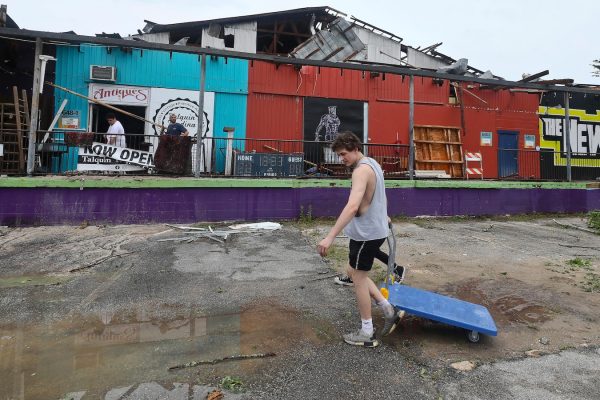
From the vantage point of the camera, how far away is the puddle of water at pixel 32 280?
4508 millimetres

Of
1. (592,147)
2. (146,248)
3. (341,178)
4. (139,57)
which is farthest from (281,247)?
(592,147)

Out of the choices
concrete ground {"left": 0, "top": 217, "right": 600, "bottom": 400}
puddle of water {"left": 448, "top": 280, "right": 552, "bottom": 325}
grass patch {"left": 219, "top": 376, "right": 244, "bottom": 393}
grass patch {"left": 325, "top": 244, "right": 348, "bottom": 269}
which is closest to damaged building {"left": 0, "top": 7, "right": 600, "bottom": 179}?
grass patch {"left": 325, "top": 244, "right": 348, "bottom": 269}

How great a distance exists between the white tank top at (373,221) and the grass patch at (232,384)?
4.47 feet

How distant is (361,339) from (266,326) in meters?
0.87

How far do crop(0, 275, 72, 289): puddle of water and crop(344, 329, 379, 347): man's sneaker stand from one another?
11.8ft

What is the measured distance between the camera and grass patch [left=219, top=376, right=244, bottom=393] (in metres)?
2.44

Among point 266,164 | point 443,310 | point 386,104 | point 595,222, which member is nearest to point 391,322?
point 443,310

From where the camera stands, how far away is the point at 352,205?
2.95 meters

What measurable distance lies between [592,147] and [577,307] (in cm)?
1424

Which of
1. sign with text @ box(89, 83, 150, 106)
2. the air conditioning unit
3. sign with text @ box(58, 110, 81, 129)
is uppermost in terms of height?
the air conditioning unit

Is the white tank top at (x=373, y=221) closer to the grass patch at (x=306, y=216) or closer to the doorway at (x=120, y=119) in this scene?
the grass patch at (x=306, y=216)

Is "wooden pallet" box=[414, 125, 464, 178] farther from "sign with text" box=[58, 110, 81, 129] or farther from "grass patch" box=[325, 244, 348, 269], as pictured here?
"sign with text" box=[58, 110, 81, 129]

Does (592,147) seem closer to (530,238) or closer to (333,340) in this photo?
(530,238)

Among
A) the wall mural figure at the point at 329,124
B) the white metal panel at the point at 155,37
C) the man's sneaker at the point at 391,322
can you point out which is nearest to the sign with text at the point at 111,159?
the wall mural figure at the point at 329,124
